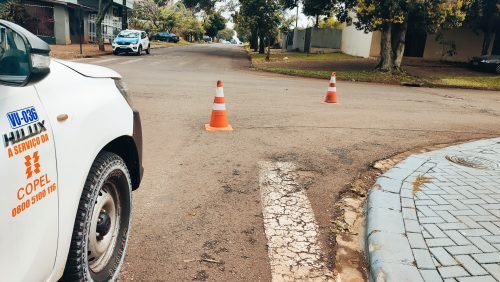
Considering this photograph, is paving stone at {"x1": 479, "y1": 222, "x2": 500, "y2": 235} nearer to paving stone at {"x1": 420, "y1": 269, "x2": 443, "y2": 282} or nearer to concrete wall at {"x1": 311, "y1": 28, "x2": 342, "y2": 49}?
paving stone at {"x1": 420, "y1": 269, "x2": 443, "y2": 282}

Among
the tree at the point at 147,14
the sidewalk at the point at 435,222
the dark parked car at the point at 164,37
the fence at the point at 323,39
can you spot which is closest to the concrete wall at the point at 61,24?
the fence at the point at 323,39

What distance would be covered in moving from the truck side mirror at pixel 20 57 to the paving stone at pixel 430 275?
2534mm

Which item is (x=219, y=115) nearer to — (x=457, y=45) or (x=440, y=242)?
(x=440, y=242)

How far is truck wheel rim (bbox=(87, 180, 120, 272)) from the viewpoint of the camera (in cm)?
231

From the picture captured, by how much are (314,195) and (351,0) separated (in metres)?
16.5

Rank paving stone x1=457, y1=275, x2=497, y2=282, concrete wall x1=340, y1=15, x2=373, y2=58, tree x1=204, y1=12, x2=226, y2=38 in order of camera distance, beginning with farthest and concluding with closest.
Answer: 1. tree x1=204, y1=12, x2=226, y2=38
2. concrete wall x1=340, y1=15, x2=373, y2=58
3. paving stone x1=457, y1=275, x2=497, y2=282

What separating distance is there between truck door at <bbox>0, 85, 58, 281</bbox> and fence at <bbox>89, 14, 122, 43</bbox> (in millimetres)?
32451

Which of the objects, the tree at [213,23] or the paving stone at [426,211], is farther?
the tree at [213,23]

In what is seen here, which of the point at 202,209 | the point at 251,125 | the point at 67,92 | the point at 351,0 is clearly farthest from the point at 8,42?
the point at 351,0

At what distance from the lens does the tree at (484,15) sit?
22531 millimetres

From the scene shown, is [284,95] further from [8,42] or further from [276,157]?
[8,42]

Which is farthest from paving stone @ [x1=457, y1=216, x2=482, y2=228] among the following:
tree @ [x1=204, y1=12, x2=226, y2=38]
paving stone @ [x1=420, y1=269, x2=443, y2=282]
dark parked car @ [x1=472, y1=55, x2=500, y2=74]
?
tree @ [x1=204, y1=12, x2=226, y2=38]

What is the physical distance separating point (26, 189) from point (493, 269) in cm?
291

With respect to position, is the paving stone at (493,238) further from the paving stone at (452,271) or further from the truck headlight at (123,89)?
the truck headlight at (123,89)
